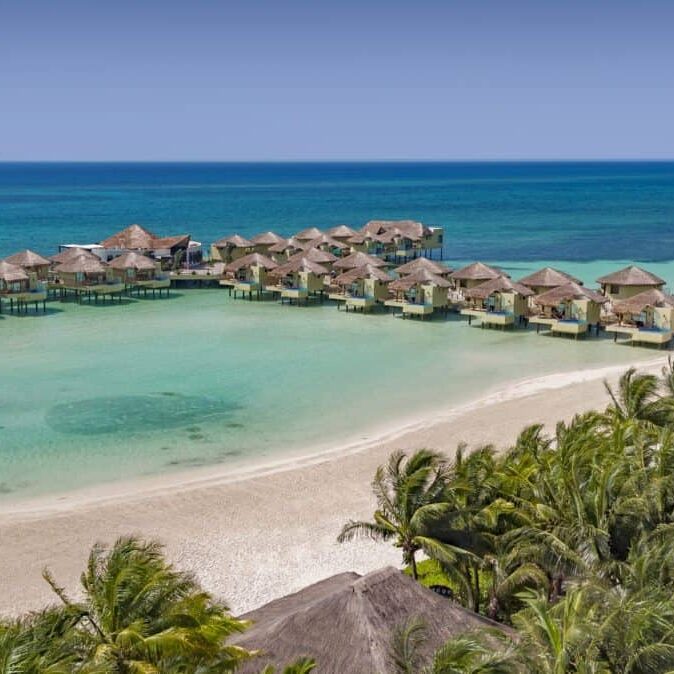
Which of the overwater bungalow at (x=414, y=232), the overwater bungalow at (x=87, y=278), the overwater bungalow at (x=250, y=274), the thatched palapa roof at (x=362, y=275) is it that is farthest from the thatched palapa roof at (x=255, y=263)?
the overwater bungalow at (x=414, y=232)

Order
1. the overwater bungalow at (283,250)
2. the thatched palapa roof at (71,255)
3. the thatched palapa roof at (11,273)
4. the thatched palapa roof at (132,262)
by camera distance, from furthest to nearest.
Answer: the overwater bungalow at (283,250) → the thatched palapa roof at (132,262) → the thatched palapa roof at (71,255) → the thatched palapa roof at (11,273)

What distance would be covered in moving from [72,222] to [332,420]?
65.2 meters

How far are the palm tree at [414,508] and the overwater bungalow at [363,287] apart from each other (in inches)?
957

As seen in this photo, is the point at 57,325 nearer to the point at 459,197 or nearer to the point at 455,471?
the point at 455,471

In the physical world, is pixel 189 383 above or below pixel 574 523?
below

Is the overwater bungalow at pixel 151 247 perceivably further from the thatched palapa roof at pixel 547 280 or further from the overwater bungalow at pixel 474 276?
the thatched palapa roof at pixel 547 280

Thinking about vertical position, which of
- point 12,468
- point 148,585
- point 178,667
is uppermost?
point 148,585

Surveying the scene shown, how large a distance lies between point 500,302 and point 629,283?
4.99m

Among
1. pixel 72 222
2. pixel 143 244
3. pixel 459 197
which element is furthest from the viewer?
pixel 459 197

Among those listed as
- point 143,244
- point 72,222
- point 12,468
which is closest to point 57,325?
point 143,244

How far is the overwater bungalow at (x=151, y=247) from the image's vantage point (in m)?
43.7

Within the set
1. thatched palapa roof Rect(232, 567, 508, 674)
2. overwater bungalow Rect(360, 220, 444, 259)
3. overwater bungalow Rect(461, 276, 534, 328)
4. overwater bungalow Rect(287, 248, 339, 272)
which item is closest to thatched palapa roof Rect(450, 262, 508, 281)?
→ overwater bungalow Rect(461, 276, 534, 328)

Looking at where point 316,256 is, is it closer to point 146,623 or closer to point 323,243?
point 323,243

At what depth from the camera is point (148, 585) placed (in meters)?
8.12
